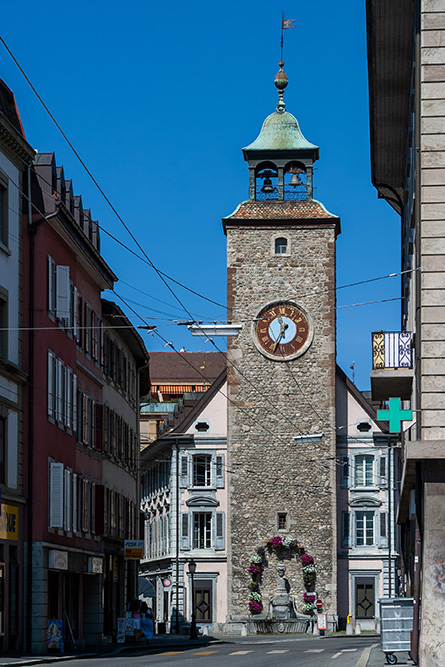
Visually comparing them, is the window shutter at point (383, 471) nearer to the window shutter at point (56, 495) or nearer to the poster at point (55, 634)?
the window shutter at point (56, 495)

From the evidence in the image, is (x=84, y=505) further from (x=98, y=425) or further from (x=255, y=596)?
(x=255, y=596)

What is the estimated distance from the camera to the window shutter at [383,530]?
6581cm

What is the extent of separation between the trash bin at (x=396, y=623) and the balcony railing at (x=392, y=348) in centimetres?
463

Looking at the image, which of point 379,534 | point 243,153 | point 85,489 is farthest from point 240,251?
point 85,489

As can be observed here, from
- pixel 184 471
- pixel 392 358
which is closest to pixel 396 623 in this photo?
pixel 392 358

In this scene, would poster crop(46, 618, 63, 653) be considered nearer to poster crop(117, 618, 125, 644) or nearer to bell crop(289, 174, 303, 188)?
poster crop(117, 618, 125, 644)

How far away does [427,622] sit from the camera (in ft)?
62.5

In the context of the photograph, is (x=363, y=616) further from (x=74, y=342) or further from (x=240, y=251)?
(x=74, y=342)

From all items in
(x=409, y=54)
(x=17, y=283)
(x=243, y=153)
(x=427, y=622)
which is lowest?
(x=427, y=622)

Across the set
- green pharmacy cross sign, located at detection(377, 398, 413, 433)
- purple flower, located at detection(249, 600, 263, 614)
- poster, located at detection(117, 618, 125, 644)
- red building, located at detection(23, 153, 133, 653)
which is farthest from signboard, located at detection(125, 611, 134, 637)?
purple flower, located at detection(249, 600, 263, 614)

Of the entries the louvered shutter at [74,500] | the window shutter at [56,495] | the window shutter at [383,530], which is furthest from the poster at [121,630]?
the window shutter at [383,530]

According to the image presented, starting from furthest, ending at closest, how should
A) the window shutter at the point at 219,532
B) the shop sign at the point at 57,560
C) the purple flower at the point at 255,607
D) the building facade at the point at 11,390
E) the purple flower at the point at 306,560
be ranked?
1. the window shutter at the point at 219,532
2. the purple flower at the point at 306,560
3. the purple flower at the point at 255,607
4. the shop sign at the point at 57,560
5. the building facade at the point at 11,390

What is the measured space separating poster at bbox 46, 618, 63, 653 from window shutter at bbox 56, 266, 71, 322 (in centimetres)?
724

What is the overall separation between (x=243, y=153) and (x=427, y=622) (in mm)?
49099
